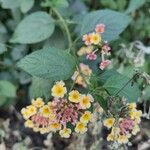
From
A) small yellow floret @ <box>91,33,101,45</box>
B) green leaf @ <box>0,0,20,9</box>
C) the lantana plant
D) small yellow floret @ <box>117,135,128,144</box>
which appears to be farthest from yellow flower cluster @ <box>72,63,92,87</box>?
green leaf @ <box>0,0,20,9</box>

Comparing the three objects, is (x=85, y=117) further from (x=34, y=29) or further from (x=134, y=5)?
(x=134, y=5)

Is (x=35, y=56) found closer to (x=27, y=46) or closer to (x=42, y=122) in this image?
(x=42, y=122)

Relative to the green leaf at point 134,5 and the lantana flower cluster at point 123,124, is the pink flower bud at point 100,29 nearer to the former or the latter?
the lantana flower cluster at point 123,124

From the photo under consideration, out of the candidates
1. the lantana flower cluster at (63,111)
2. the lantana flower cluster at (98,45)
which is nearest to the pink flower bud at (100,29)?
the lantana flower cluster at (98,45)

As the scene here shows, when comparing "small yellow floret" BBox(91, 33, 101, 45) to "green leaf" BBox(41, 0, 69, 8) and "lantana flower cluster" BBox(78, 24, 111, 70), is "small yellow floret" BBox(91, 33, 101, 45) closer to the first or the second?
"lantana flower cluster" BBox(78, 24, 111, 70)

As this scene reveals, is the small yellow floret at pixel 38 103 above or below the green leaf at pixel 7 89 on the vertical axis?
above
